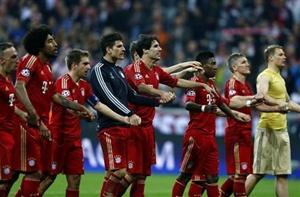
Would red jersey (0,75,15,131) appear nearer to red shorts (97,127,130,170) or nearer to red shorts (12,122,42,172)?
red shorts (12,122,42,172)

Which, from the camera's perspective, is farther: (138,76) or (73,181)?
(138,76)

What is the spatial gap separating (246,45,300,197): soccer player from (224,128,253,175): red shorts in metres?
0.13

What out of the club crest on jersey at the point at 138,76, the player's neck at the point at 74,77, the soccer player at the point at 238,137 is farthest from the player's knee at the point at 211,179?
the player's neck at the point at 74,77

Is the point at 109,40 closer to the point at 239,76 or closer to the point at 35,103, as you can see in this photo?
the point at 35,103

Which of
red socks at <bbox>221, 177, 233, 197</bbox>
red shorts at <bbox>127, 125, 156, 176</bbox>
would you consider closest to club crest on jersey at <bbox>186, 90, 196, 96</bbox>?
red shorts at <bbox>127, 125, 156, 176</bbox>

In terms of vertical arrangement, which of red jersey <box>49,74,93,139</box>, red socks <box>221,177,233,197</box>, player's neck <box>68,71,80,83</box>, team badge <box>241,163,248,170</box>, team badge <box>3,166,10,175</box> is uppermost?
player's neck <box>68,71,80,83</box>

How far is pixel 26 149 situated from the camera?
13.5 meters

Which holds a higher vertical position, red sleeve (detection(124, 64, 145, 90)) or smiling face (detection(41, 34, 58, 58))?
smiling face (detection(41, 34, 58, 58))

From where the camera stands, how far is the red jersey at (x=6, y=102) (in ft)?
42.7

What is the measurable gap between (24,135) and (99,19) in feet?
51.1

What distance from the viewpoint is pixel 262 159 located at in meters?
16.0

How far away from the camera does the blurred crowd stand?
88.2 feet

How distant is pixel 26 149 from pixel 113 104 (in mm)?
1364

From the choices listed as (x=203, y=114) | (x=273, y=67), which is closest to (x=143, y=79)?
(x=203, y=114)
